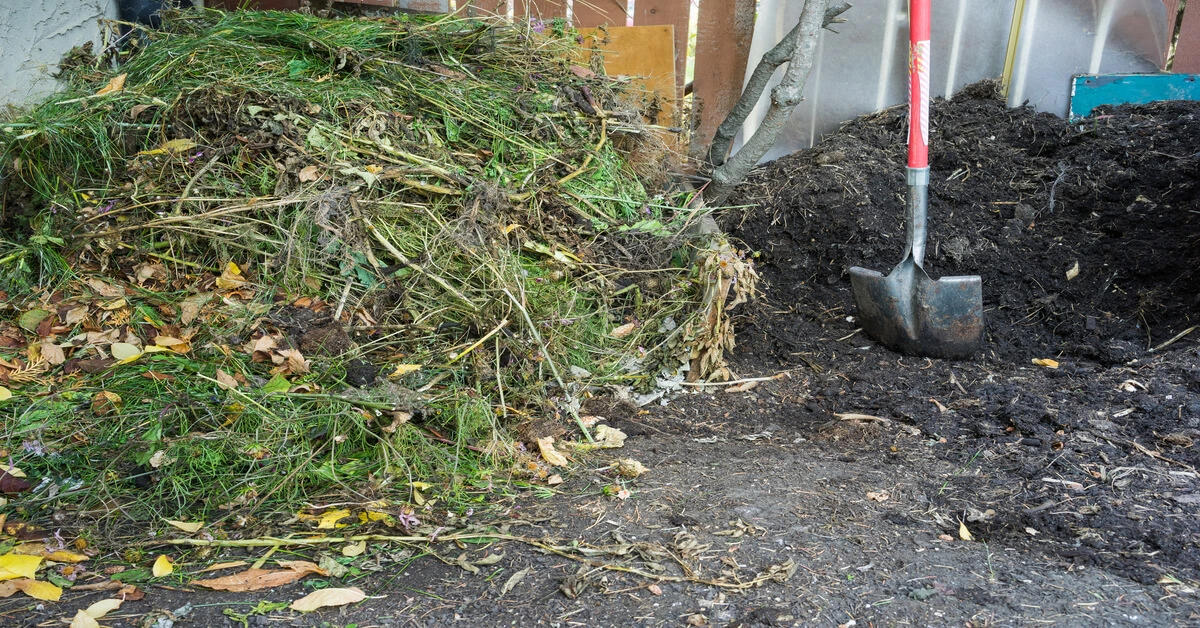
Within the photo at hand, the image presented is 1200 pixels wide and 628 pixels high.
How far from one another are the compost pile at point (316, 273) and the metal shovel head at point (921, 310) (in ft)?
1.92

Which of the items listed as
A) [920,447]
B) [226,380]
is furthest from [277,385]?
[920,447]

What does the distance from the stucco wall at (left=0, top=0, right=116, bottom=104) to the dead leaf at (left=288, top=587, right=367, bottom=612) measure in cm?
318

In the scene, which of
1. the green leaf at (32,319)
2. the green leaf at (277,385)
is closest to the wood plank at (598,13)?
the green leaf at (277,385)

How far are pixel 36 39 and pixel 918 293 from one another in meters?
4.24

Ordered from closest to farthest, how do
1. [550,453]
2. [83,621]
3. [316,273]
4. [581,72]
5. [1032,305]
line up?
[83,621] → [550,453] → [316,273] → [1032,305] → [581,72]

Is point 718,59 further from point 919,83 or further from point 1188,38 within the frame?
point 1188,38

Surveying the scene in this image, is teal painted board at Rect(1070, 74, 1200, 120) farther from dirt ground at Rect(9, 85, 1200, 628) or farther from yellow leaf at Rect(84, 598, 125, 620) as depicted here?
yellow leaf at Rect(84, 598, 125, 620)

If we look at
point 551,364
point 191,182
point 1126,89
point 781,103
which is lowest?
point 551,364

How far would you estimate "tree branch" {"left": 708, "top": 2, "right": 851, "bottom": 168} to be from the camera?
13.7ft

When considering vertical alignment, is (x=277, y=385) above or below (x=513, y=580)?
above

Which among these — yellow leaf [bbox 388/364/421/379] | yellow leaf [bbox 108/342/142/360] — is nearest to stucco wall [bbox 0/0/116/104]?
yellow leaf [bbox 108/342/142/360]

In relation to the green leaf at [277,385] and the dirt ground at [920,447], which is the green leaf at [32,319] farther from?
the dirt ground at [920,447]

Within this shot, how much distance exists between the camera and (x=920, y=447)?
268 centimetres

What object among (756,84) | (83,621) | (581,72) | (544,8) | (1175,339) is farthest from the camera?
(544,8)
